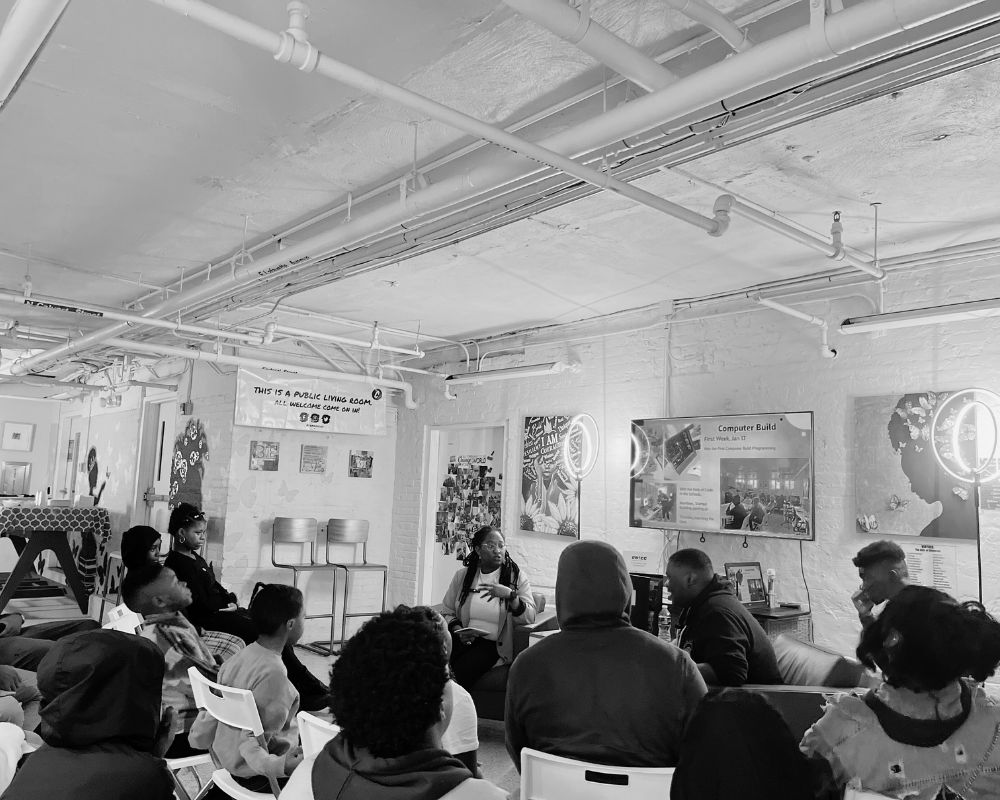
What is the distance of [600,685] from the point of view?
197 centimetres

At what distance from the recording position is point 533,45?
2568mm

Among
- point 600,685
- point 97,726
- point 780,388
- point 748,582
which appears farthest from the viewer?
point 780,388

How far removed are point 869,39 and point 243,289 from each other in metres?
4.06

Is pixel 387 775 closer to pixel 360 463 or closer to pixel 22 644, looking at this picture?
pixel 22 644

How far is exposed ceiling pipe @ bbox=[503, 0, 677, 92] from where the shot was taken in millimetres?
1895

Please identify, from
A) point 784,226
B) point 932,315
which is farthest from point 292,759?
point 932,315

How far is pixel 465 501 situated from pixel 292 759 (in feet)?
16.8

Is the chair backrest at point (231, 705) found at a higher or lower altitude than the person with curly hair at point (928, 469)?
lower

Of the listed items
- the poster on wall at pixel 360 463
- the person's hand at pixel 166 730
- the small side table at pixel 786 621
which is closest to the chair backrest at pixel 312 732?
the person's hand at pixel 166 730

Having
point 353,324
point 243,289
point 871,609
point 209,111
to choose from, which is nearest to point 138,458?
point 353,324

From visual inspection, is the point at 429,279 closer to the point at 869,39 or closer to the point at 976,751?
the point at 869,39

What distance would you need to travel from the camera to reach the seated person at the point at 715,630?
3.07 m

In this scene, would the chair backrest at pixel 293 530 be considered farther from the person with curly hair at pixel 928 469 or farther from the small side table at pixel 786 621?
the person with curly hair at pixel 928 469

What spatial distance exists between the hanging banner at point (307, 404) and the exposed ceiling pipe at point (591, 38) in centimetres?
556
